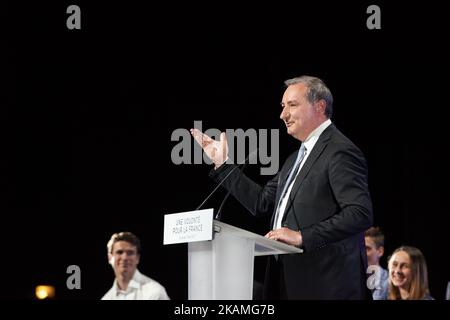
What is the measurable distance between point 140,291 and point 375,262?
1592mm

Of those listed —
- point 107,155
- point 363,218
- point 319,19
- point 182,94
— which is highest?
point 319,19

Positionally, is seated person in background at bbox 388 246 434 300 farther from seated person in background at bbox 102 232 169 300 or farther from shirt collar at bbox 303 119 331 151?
shirt collar at bbox 303 119 331 151

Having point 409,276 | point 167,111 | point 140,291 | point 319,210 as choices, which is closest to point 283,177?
point 319,210

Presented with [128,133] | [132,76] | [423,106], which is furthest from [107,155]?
[423,106]

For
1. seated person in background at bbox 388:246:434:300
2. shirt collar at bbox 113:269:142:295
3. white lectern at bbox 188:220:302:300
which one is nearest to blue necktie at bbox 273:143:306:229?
white lectern at bbox 188:220:302:300

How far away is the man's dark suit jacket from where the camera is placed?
9.10 ft

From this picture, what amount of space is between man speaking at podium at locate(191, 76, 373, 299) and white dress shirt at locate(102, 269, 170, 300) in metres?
2.09

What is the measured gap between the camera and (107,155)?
6.29 metres

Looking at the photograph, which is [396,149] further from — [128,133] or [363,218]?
[363,218]

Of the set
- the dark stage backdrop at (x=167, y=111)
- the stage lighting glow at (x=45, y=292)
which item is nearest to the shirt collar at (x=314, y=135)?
the dark stage backdrop at (x=167, y=111)

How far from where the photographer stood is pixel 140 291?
16.6 feet
